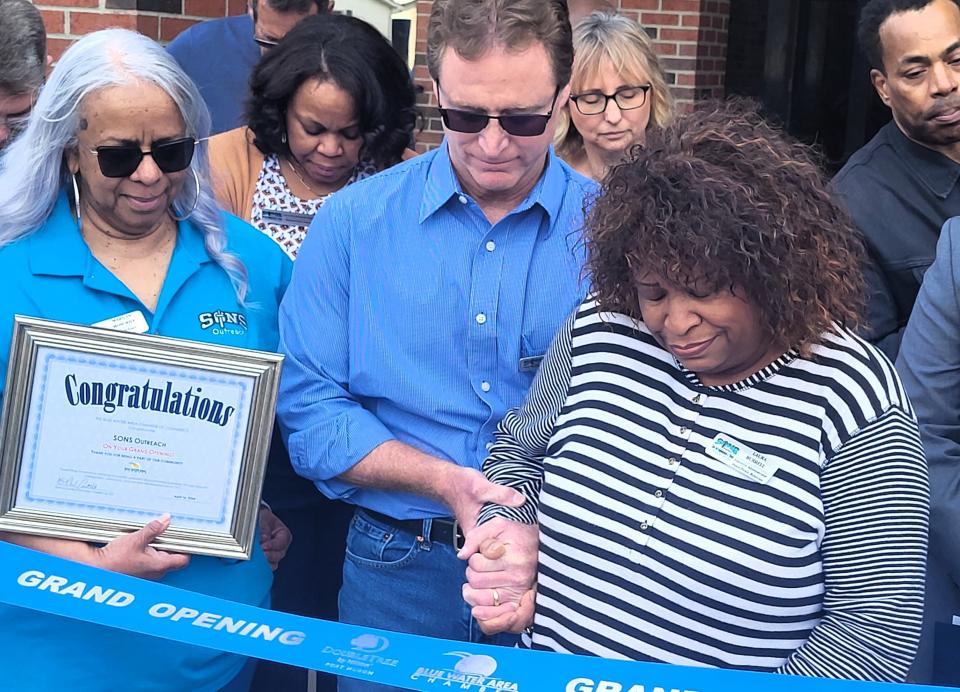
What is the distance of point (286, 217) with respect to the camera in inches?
136

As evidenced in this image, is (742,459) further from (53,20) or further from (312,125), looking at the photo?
(53,20)

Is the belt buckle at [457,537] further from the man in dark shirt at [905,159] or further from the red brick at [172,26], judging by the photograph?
the red brick at [172,26]

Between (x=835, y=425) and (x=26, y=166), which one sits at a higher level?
(x=26, y=166)

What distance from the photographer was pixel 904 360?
2711 mm

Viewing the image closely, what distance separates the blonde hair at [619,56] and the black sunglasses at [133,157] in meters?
1.83

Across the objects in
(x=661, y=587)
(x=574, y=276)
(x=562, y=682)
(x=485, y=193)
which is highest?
(x=485, y=193)

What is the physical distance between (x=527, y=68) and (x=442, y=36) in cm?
19

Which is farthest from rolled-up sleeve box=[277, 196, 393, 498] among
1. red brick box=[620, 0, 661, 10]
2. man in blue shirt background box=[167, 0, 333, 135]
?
red brick box=[620, 0, 661, 10]

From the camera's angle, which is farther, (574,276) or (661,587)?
(574,276)

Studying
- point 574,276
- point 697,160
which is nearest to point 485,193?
point 574,276

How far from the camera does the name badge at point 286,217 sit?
136 inches

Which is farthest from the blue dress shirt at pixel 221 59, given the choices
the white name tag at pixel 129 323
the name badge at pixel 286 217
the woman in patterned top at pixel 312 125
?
the white name tag at pixel 129 323

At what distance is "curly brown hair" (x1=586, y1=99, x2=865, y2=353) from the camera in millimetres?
1850

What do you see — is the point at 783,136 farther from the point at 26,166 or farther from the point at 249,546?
the point at 26,166
